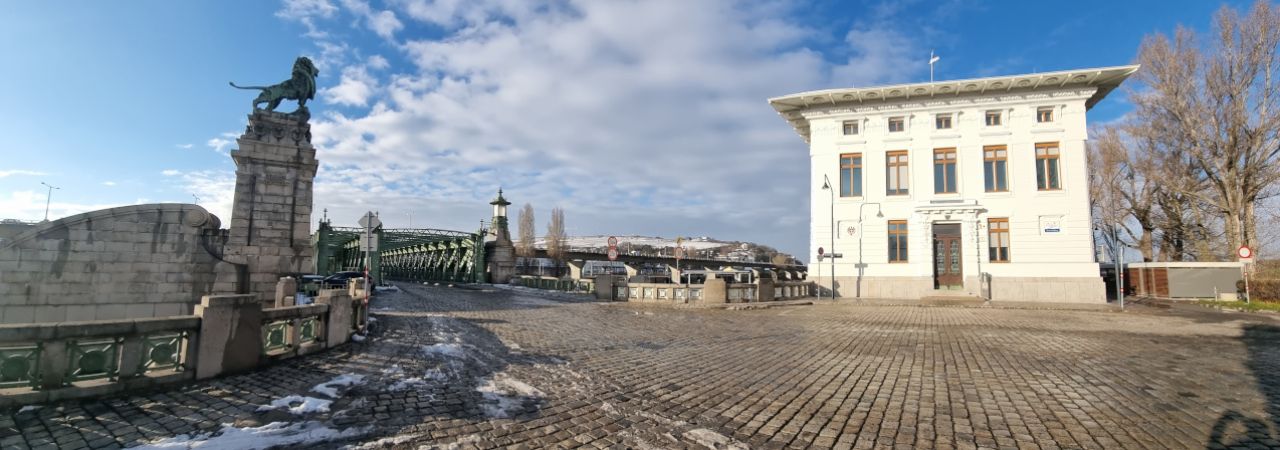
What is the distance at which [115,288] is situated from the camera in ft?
47.6

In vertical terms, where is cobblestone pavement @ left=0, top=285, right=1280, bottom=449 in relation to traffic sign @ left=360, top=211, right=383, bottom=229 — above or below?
below

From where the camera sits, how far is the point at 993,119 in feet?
94.1

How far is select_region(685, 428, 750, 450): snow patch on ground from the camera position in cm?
473

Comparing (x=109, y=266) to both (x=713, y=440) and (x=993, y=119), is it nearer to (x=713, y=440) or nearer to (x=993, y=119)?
(x=713, y=440)

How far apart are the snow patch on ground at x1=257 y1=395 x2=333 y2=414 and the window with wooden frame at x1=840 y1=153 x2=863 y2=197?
2879 cm

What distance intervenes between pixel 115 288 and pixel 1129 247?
53.4 meters

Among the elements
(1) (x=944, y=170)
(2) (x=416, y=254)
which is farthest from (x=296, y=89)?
(2) (x=416, y=254)

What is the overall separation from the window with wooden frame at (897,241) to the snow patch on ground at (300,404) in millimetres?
28571

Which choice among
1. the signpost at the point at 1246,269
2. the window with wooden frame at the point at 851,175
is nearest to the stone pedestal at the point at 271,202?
the window with wooden frame at the point at 851,175

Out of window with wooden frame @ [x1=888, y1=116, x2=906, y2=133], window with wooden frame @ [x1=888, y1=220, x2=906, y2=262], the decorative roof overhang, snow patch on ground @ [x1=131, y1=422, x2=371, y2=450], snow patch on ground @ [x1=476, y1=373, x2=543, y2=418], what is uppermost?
the decorative roof overhang

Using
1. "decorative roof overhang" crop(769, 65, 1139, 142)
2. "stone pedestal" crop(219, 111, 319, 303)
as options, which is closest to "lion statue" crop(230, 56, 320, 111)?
"stone pedestal" crop(219, 111, 319, 303)

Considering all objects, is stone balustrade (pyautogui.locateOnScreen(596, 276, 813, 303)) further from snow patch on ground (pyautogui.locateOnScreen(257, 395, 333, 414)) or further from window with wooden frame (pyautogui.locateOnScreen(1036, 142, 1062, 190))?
snow patch on ground (pyautogui.locateOnScreen(257, 395, 333, 414))

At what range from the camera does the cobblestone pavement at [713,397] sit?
4906 millimetres

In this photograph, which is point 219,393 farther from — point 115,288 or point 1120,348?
point 1120,348
